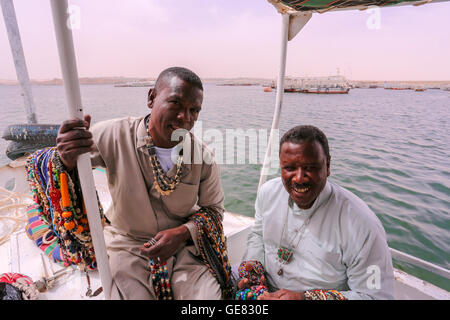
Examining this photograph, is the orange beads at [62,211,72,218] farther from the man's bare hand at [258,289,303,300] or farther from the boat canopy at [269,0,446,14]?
the boat canopy at [269,0,446,14]

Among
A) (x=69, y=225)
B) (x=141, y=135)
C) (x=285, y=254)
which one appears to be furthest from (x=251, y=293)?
(x=141, y=135)

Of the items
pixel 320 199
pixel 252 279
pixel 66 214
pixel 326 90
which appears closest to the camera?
pixel 66 214

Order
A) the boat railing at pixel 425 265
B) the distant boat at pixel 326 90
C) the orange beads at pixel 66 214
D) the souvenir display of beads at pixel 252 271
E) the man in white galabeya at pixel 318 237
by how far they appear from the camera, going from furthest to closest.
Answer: the distant boat at pixel 326 90 < the boat railing at pixel 425 265 < the souvenir display of beads at pixel 252 271 < the man in white galabeya at pixel 318 237 < the orange beads at pixel 66 214

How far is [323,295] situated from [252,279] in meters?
0.46

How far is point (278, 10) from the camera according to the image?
2.25 m

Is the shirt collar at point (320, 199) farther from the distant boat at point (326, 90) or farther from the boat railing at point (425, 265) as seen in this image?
the distant boat at point (326, 90)

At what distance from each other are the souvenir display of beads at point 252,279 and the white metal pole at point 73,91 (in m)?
0.89

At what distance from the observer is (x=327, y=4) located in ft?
6.50

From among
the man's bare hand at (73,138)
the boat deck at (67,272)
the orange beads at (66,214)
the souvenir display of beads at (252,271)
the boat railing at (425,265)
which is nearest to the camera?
the man's bare hand at (73,138)

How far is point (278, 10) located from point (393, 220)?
5795 mm

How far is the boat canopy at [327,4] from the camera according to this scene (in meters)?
1.81

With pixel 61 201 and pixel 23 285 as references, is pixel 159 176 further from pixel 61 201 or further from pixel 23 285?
pixel 23 285

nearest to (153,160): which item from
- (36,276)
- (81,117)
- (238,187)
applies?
(81,117)

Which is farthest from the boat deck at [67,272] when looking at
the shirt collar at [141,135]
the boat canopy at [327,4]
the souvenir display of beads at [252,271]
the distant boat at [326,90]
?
the distant boat at [326,90]
